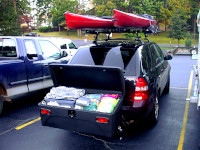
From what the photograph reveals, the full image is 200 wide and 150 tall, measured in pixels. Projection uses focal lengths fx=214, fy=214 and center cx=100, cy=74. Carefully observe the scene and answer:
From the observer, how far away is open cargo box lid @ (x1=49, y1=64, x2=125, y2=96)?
3.51 m

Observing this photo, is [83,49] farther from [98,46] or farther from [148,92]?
[148,92]

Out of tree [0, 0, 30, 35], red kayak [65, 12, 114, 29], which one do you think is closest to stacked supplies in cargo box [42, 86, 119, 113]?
red kayak [65, 12, 114, 29]

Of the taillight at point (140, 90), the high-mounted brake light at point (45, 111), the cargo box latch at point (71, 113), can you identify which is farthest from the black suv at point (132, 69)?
the high-mounted brake light at point (45, 111)

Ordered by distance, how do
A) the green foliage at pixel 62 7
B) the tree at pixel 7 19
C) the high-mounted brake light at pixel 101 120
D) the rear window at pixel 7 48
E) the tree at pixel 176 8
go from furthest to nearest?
the green foliage at pixel 62 7, the tree at pixel 176 8, the tree at pixel 7 19, the rear window at pixel 7 48, the high-mounted brake light at pixel 101 120

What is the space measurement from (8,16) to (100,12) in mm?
29795

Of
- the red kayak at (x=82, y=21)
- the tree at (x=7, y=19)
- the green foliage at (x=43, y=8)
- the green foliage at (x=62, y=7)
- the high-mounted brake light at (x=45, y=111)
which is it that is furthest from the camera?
the green foliage at (x=43, y=8)

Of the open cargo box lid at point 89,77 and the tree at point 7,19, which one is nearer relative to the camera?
the open cargo box lid at point 89,77

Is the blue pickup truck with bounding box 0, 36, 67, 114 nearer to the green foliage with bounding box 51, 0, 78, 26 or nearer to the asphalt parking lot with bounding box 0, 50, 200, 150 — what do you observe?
the asphalt parking lot with bounding box 0, 50, 200, 150

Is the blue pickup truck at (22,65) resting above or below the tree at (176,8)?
below

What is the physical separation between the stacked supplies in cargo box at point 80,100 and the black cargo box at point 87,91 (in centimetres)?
9

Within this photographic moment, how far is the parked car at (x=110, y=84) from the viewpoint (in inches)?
127

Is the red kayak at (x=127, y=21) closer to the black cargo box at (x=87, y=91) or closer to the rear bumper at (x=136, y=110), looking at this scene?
the black cargo box at (x=87, y=91)

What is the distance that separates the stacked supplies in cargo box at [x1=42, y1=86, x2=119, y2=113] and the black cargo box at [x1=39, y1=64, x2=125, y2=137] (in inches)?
3.4

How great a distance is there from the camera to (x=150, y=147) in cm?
365
